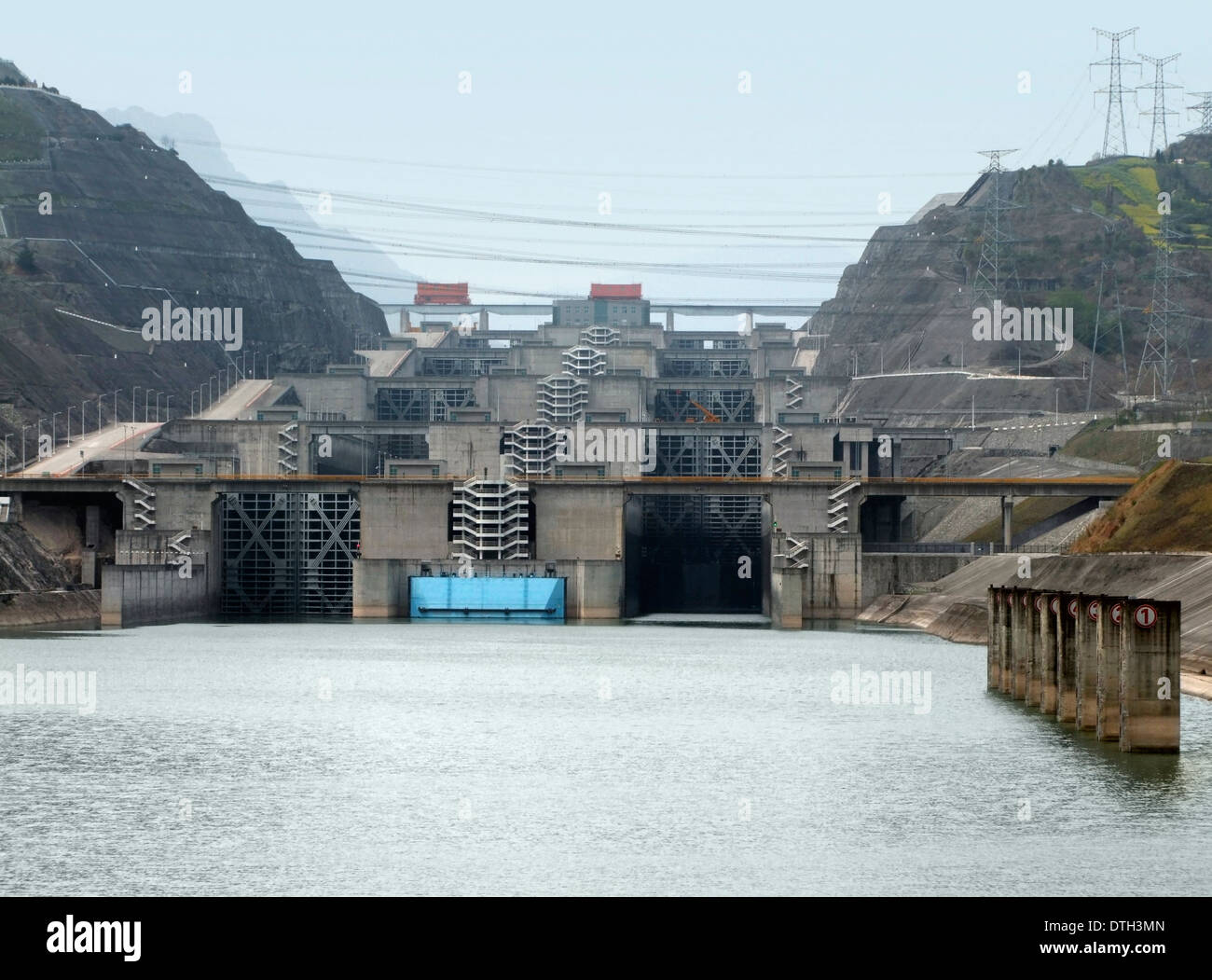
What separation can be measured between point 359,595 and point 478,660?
39.4m

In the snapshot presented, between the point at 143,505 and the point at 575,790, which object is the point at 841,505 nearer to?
the point at 143,505

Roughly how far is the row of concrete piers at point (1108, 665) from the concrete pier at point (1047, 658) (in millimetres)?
33

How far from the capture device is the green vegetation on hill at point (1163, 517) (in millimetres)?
109062

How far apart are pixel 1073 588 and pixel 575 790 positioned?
60.4m

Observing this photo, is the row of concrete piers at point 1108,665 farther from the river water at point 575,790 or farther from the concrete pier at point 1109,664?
the river water at point 575,790

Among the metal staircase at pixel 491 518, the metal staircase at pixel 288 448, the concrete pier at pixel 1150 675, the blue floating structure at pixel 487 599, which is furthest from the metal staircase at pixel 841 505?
the concrete pier at pixel 1150 675

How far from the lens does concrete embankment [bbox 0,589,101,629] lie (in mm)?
115000

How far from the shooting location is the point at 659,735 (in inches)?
2475

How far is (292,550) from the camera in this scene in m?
143

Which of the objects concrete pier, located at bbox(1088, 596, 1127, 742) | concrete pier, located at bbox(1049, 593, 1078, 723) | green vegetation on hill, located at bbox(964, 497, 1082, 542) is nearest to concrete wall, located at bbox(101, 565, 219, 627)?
green vegetation on hill, located at bbox(964, 497, 1082, 542)

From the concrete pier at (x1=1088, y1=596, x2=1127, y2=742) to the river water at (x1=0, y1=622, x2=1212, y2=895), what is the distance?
2.54ft

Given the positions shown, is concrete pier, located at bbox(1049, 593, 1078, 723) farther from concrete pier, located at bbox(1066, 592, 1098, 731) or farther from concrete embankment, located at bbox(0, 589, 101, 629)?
concrete embankment, located at bbox(0, 589, 101, 629)
